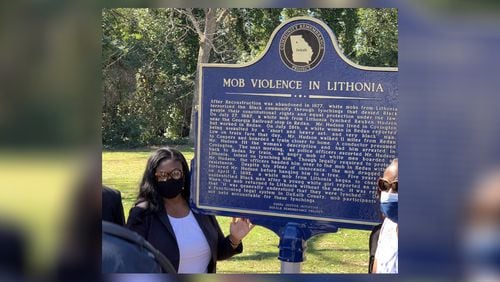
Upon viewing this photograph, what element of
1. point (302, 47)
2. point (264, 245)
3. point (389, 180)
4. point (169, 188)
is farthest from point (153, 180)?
point (389, 180)

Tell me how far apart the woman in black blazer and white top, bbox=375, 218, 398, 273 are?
1.02 metres

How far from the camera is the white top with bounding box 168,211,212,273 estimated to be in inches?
207

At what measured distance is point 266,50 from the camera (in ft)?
17.1

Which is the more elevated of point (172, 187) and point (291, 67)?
point (291, 67)

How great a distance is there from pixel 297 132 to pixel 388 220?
3.18ft

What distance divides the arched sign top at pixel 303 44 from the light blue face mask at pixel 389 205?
0.95m

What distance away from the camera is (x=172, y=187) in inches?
208

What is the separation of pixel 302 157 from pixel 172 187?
1.05m

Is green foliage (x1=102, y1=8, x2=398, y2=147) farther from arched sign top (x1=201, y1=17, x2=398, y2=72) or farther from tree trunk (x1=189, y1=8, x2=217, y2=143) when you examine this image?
arched sign top (x1=201, y1=17, x2=398, y2=72)

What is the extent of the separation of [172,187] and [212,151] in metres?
0.42
